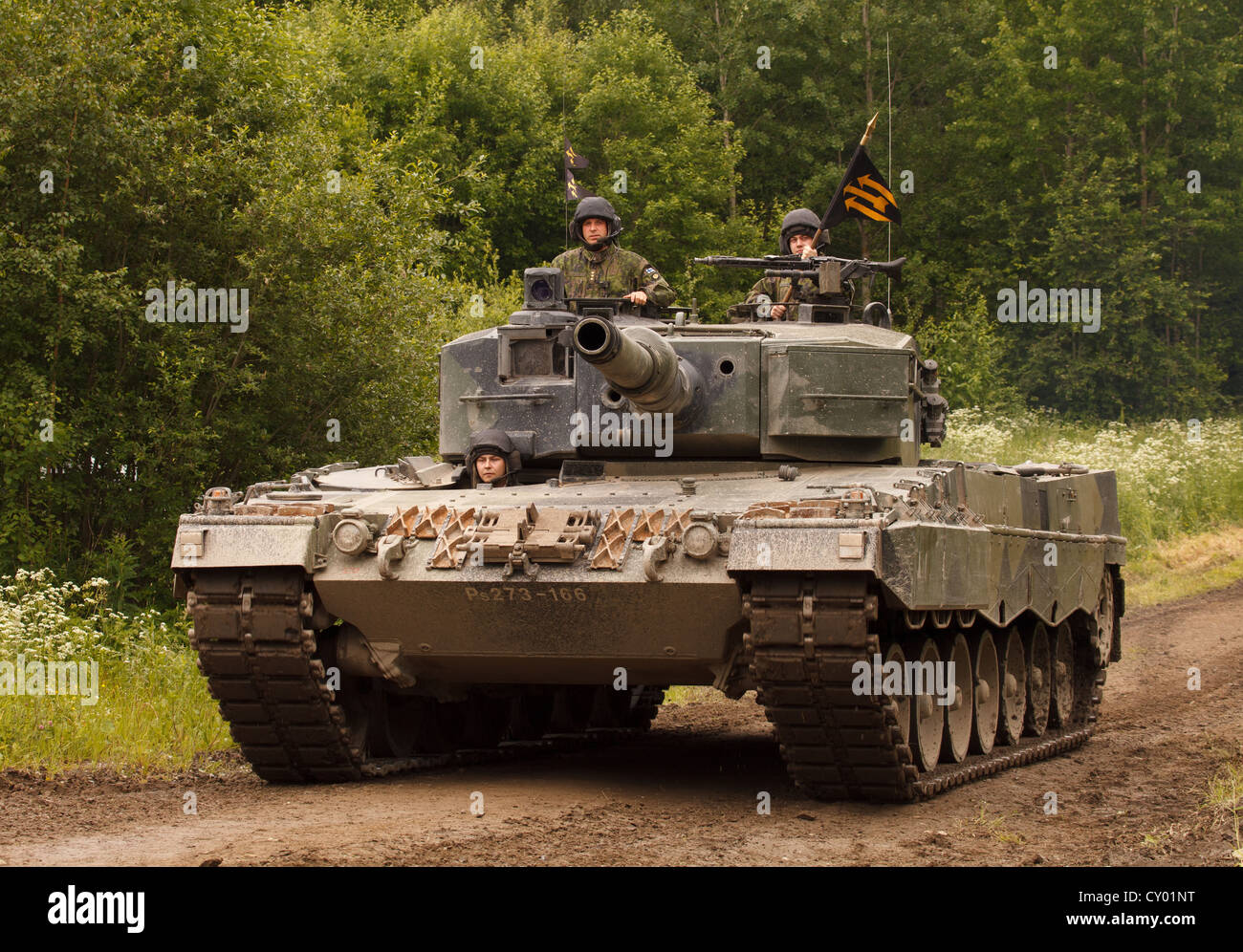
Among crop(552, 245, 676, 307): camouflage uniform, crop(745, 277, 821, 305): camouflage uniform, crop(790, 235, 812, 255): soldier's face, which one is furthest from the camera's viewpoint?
crop(790, 235, 812, 255): soldier's face

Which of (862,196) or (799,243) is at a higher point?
(862,196)

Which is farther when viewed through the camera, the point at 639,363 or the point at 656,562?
the point at 639,363

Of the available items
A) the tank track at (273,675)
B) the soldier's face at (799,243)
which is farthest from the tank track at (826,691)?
the soldier's face at (799,243)

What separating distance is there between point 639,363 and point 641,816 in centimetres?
265

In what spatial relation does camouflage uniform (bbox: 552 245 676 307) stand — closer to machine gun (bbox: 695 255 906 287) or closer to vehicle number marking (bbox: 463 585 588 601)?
machine gun (bbox: 695 255 906 287)

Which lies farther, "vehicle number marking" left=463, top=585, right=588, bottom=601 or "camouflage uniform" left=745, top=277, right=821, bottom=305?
"camouflage uniform" left=745, top=277, right=821, bottom=305

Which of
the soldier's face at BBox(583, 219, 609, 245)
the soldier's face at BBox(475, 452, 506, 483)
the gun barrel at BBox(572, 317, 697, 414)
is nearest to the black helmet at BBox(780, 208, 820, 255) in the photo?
the soldier's face at BBox(583, 219, 609, 245)

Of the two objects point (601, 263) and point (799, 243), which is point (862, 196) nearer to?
point (799, 243)

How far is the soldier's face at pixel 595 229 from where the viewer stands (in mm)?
13055

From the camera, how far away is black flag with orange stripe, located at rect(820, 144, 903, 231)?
14648 millimetres

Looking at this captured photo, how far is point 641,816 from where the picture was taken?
31.2ft

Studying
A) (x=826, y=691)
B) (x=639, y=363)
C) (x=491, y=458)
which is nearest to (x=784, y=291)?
(x=491, y=458)

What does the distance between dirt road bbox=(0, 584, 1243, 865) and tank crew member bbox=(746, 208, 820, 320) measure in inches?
140

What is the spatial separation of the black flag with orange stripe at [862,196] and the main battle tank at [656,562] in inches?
69.1
